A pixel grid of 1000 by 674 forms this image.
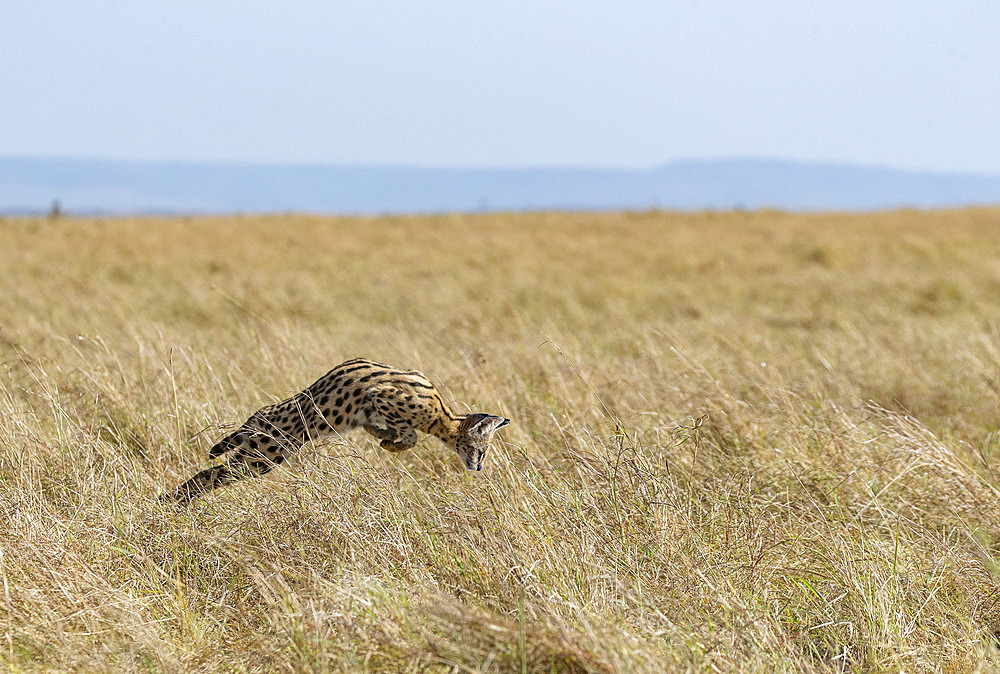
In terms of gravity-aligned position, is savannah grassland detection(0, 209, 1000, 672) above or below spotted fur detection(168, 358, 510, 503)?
below

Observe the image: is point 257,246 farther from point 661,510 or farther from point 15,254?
point 661,510

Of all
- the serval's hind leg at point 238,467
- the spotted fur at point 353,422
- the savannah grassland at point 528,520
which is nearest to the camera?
the savannah grassland at point 528,520

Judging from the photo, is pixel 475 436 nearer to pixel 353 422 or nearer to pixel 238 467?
pixel 353 422

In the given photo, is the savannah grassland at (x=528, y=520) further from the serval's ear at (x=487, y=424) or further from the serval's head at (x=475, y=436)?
the serval's ear at (x=487, y=424)

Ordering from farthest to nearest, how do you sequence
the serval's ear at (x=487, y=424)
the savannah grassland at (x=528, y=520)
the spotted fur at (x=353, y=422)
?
the spotted fur at (x=353, y=422) < the serval's ear at (x=487, y=424) < the savannah grassland at (x=528, y=520)

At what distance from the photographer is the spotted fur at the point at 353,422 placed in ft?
13.4

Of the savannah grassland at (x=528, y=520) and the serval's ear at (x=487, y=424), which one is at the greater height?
the serval's ear at (x=487, y=424)

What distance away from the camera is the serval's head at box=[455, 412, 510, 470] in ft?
13.0

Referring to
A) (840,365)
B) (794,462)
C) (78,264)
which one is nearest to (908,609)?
(794,462)

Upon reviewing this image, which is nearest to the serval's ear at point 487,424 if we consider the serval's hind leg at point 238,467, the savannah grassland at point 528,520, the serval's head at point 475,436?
the serval's head at point 475,436

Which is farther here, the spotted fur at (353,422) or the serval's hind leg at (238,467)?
the serval's hind leg at (238,467)

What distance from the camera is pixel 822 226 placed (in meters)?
26.1

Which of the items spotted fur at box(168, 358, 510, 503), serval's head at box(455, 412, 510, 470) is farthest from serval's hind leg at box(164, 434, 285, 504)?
serval's head at box(455, 412, 510, 470)

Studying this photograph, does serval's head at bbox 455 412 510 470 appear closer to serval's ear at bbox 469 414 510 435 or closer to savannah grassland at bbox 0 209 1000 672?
serval's ear at bbox 469 414 510 435
